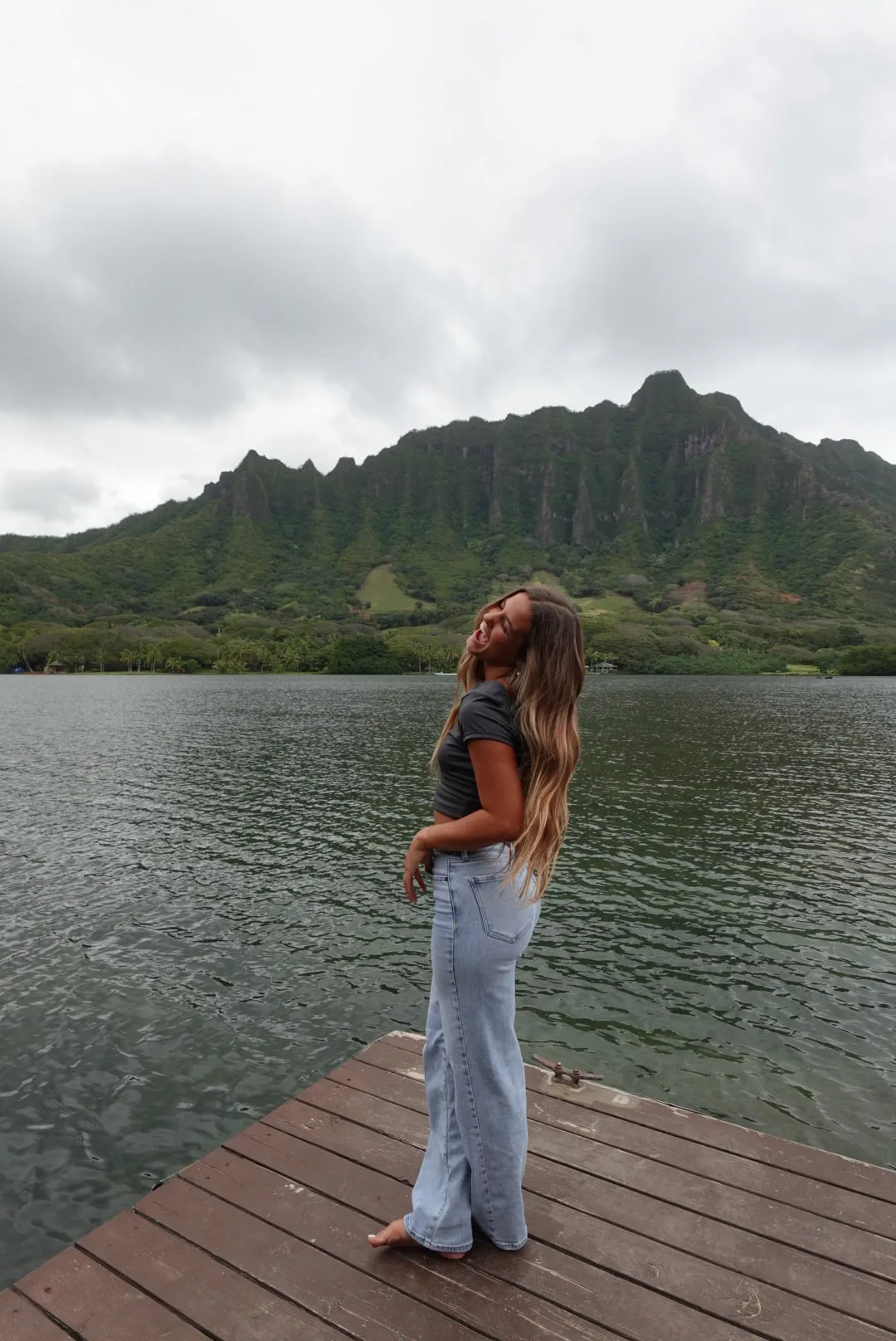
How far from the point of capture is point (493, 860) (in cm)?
406

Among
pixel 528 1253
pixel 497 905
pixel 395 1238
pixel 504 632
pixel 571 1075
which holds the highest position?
pixel 504 632

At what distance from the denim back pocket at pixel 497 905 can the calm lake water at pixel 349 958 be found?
6890mm

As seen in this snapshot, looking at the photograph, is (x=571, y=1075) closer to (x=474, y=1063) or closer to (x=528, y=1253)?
(x=528, y=1253)

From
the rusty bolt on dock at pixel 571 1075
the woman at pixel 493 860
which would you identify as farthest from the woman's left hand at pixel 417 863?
the rusty bolt on dock at pixel 571 1075

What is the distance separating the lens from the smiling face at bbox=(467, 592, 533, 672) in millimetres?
4199

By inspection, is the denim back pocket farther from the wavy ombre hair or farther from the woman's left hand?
the woman's left hand

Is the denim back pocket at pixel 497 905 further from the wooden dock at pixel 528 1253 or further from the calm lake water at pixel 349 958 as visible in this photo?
the calm lake water at pixel 349 958

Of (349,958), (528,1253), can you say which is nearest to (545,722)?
(528,1253)

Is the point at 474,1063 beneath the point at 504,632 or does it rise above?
beneath

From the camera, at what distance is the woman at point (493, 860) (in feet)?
13.0

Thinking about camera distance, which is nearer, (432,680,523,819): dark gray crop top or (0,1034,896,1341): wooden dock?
(432,680,523,819): dark gray crop top

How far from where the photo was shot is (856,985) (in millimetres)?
13875

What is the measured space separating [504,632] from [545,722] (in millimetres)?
592

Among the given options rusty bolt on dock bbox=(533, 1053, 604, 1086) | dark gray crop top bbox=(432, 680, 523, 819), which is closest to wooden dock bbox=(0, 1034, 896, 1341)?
rusty bolt on dock bbox=(533, 1053, 604, 1086)
